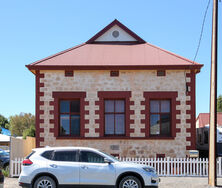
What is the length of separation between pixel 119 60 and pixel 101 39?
2891 millimetres

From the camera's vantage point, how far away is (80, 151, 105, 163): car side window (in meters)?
13.6

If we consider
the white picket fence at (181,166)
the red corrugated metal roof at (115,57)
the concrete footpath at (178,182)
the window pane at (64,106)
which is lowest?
the concrete footpath at (178,182)

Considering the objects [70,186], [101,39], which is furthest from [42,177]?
[101,39]

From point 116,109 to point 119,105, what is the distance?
Result: 0.25 m

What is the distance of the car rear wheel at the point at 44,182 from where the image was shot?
43.8 feet

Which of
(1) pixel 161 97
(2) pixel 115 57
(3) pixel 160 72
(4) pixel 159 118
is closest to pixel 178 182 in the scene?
(4) pixel 159 118

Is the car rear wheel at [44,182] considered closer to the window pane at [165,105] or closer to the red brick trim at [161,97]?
the red brick trim at [161,97]

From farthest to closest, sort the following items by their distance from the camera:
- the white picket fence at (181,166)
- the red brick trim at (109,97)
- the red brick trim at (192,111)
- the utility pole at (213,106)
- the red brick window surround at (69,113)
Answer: the red brick window surround at (69,113)
the red brick trim at (109,97)
the red brick trim at (192,111)
the white picket fence at (181,166)
the utility pole at (213,106)

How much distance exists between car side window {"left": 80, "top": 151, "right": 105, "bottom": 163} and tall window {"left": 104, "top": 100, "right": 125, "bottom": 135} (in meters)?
7.67

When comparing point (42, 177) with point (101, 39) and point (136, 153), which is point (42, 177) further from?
point (101, 39)

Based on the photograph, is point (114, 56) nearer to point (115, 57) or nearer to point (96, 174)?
point (115, 57)

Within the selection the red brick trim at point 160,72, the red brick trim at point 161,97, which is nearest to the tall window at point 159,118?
the red brick trim at point 161,97

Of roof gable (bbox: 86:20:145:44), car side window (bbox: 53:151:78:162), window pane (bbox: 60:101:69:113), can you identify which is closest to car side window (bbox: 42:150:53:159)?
car side window (bbox: 53:151:78:162)

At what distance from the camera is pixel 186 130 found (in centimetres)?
2108
